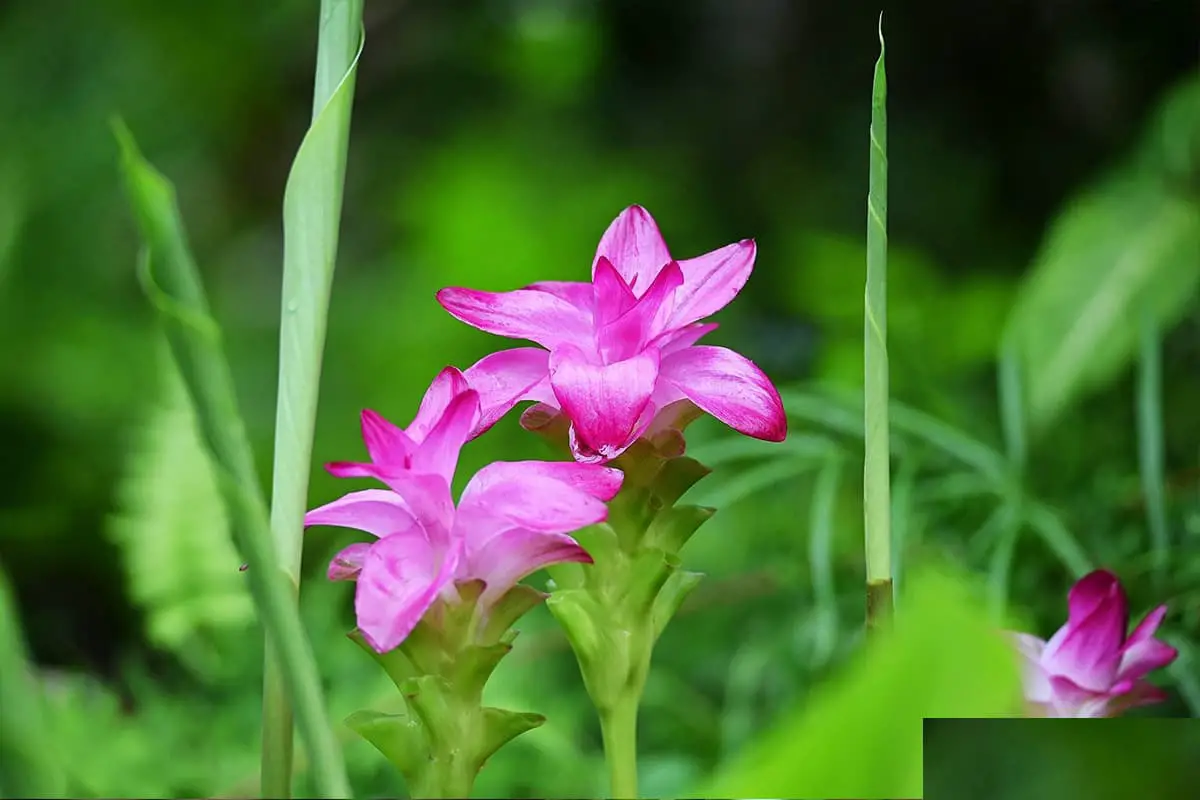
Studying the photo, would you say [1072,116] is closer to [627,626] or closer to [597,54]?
[597,54]

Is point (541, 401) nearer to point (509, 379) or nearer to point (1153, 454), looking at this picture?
point (509, 379)

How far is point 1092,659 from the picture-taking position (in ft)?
0.59

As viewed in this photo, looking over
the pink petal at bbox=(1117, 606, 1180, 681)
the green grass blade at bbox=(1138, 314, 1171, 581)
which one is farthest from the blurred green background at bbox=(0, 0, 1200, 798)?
the pink petal at bbox=(1117, 606, 1180, 681)

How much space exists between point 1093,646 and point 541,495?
10 centimetres

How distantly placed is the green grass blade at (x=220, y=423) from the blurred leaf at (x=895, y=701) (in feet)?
0.14

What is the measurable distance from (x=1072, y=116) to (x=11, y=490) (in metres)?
0.71

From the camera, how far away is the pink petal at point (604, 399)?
0.14 meters

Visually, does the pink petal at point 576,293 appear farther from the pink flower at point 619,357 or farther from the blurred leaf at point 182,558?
the blurred leaf at point 182,558

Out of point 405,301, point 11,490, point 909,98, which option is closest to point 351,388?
point 405,301

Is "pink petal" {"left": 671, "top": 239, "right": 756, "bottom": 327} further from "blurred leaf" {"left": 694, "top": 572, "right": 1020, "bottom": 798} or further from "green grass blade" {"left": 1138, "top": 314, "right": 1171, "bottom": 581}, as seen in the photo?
"green grass blade" {"left": 1138, "top": 314, "right": 1171, "bottom": 581}

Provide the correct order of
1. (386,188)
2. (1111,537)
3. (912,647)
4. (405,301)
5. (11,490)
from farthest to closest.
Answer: (386,188) → (405,301) → (11,490) → (1111,537) → (912,647)

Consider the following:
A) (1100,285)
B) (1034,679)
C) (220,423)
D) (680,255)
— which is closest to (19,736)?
(220,423)

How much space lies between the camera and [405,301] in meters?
0.85

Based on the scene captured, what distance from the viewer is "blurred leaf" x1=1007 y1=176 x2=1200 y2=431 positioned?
559 mm
